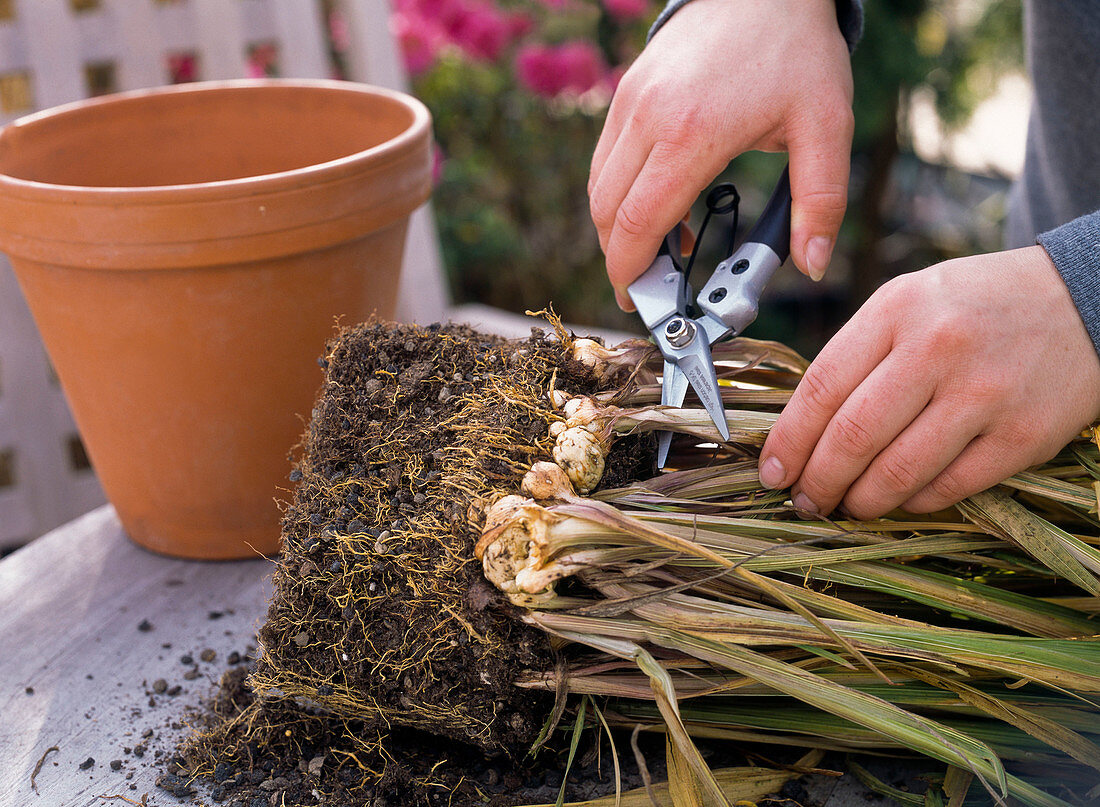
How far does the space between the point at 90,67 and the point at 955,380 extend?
5.90 feet

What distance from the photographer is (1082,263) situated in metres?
0.70

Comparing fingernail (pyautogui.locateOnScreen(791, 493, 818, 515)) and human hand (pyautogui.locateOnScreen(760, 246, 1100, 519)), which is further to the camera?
fingernail (pyautogui.locateOnScreen(791, 493, 818, 515))

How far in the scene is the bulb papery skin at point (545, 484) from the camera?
2.43 feet

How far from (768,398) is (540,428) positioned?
25 centimetres

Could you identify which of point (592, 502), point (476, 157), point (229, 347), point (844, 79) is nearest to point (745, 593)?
point (592, 502)

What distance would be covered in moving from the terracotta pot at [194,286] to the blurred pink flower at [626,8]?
1.32 metres

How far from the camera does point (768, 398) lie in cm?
88

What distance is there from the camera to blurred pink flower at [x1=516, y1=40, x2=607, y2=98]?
2299mm

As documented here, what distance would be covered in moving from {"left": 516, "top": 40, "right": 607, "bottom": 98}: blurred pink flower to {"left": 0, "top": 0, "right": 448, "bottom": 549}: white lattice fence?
0.61m

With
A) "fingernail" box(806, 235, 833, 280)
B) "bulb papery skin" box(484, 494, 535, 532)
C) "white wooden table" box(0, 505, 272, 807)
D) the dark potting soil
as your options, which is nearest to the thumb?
"fingernail" box(806, 235, 833, 280)

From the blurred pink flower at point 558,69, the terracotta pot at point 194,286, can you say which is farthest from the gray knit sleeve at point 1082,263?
the blurred pink flower at point 558,69

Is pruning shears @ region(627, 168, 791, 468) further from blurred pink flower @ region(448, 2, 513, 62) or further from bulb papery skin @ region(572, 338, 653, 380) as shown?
blurred pink flower @ region(448, 2, 513, 62)

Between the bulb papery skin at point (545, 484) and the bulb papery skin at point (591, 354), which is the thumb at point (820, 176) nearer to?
the bulb papery skin at point (591, 354)

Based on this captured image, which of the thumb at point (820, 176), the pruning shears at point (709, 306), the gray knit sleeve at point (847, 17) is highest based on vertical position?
the gray knit sleeve at point (847, 17)
